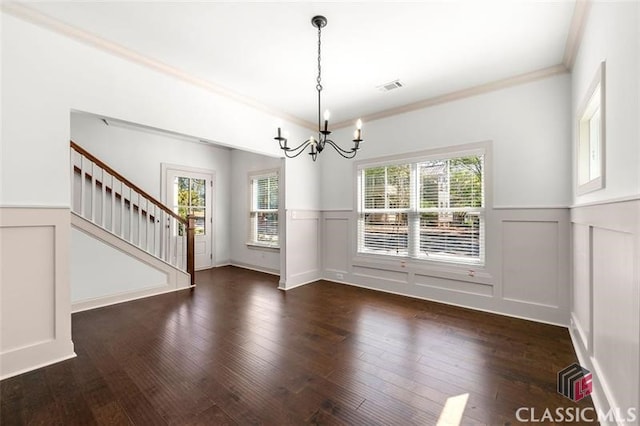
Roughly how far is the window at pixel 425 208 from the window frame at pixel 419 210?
1 centimetres

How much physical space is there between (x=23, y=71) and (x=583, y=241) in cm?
497

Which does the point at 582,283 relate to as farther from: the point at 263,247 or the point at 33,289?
the point at 263,247

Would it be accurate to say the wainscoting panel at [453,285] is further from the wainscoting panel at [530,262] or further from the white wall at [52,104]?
the white wall at [52,104]

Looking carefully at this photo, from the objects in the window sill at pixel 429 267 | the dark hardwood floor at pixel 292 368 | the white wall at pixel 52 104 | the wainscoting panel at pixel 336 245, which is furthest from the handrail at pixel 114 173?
the window sill at pixel 429 267

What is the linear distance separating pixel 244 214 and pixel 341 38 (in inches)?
187

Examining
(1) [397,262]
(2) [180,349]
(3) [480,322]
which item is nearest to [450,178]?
(1) [397,262]

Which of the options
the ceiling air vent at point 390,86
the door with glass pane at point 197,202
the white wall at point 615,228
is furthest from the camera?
the door with glass pane at point 197,202

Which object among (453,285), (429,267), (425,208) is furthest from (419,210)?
(453,285)

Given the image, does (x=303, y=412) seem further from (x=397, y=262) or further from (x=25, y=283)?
(x=397, y=262)

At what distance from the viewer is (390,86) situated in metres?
3.53

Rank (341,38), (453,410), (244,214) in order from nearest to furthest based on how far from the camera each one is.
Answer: (453,410), (341,38), (244,214)

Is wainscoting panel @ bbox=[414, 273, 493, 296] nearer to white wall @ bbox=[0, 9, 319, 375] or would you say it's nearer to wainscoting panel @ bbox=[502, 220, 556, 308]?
wainscoting panel @ bbox=[502, 220, 556, 308]

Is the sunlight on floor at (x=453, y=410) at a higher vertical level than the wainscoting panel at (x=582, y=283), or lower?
lower

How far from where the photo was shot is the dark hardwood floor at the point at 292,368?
5.77 feet
